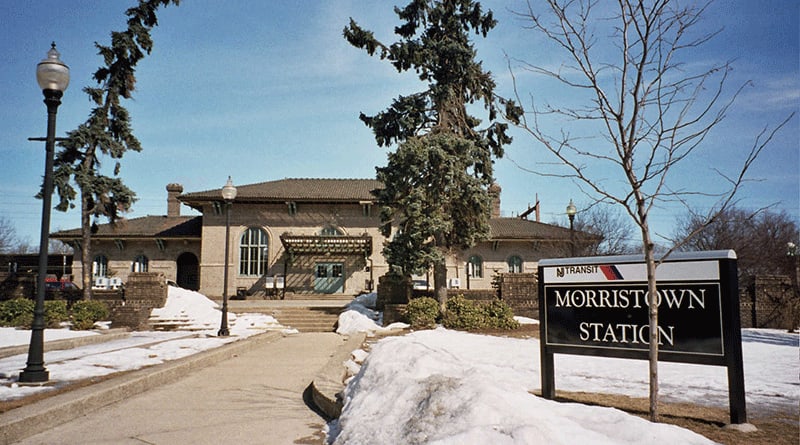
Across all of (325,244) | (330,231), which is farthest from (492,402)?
(330,231)

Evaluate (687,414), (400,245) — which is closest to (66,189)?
(400,245)

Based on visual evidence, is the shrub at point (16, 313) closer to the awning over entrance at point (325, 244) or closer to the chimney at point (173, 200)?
the awning over entrance at point (325, 244)

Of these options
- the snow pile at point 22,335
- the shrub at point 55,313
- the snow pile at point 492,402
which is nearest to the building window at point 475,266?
the shrub at point 55,313

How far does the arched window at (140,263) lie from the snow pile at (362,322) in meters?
17.9

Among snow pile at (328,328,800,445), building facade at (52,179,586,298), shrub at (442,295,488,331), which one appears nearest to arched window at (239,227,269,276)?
building facade at (52,179,586,298)

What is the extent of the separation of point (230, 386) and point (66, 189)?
1723cm

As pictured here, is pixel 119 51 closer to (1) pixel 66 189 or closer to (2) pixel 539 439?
(1) pixel 66 189

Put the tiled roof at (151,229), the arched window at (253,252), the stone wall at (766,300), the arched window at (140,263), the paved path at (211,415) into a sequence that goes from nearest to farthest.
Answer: the paved path at (211,415) < the stone wall at (766,300) < the arched window at (253,252) < the tiled roof at (151,229) < the arched window at (140,263)

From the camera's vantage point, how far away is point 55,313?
54.3 ft

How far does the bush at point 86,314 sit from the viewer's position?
54.3ft

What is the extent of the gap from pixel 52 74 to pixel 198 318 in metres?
13.6

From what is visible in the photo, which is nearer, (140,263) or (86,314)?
(86,314)

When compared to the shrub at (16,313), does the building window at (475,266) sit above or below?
above

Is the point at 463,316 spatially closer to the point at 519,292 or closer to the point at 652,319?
the point at 519,292
